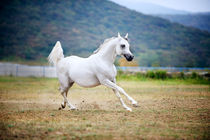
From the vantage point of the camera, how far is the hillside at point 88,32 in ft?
284

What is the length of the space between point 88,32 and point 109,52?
4088 inches

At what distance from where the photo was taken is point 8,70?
135 feet

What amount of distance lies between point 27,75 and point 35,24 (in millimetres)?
75732

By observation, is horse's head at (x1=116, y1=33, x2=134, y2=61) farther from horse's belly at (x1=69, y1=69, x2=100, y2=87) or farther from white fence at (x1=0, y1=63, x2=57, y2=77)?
white fence at (x1=0, y1=63, x2=57, y2=77)

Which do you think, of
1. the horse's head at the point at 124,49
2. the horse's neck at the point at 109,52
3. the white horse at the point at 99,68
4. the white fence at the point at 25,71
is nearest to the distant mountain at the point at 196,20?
the white fence at the point at 25,71

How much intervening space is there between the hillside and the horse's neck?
67.2 m

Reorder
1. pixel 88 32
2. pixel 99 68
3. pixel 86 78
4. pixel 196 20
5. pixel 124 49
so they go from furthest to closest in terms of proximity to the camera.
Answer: pixel 196 20 < pixel 88 32 < pixel 86 78 < pixel 99 68 < pixel 124 49

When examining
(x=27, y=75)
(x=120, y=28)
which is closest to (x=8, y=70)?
(x=27, y=75)

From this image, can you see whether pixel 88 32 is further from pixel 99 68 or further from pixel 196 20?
pixel 99 68

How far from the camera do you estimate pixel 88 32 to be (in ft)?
371

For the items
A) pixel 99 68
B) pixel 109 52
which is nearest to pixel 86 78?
pixel 99 68

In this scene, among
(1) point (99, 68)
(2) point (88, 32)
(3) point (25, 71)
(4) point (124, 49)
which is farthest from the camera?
(2) point (88, 32)

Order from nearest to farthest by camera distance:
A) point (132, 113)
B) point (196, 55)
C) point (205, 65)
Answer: point (132, 113) → point (205, 65) → point (196, 55)

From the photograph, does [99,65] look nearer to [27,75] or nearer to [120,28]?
[27,75]
